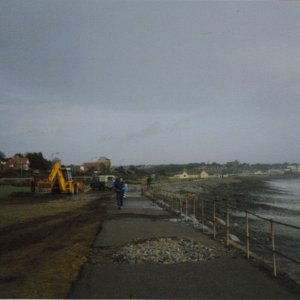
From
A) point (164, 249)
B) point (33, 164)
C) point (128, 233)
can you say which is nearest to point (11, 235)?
point (128, 233)

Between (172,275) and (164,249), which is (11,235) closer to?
(164,249)

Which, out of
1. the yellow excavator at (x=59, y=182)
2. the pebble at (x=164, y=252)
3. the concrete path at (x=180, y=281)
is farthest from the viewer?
the yellow excavator at (x=59, y=182)

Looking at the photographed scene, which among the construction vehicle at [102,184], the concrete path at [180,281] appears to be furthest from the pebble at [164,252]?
the construction vehicle at [102,184]

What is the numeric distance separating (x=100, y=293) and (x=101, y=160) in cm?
17677

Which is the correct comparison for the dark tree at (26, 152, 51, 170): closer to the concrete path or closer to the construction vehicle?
the construction vehicle

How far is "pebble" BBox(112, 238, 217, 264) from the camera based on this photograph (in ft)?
30.7

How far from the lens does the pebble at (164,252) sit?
9.37 m

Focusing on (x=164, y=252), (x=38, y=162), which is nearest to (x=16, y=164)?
(x=38, y=162)

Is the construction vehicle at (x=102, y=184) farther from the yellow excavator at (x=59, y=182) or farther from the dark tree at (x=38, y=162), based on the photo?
the dark tree at (x=38, y=162)

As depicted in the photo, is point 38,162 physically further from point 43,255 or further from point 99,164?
point 43,255

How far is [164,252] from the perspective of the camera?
1002 cm

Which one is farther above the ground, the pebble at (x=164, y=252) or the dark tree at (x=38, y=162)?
the dark tree at (x=38, y=162)

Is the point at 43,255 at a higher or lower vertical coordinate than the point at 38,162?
A: lower

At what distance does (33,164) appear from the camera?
4818 inches
